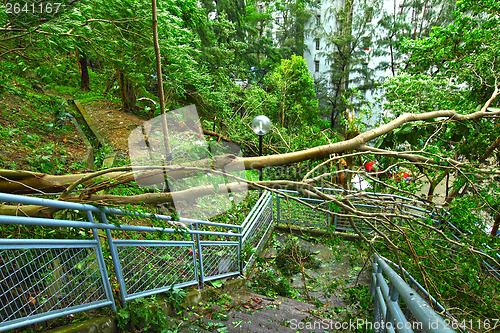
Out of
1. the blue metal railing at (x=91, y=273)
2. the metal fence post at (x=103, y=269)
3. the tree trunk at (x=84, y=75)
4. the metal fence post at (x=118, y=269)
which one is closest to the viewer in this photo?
the blue metal railing at (x=91, y=273)

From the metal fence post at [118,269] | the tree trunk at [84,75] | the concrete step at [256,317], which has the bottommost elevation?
the concrete step at [256,317]

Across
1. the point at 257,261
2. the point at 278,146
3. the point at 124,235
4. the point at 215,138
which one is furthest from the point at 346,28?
the point at 124,235

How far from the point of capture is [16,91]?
5.29 meters

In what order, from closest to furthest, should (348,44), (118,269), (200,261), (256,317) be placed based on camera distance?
(118,269) → (256,317) → (200,261) → (348,44)

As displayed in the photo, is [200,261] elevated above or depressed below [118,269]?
below

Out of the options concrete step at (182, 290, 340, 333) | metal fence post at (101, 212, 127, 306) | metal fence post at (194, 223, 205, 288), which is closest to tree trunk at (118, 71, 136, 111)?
metal fence post at (194, 223, 205, 288)

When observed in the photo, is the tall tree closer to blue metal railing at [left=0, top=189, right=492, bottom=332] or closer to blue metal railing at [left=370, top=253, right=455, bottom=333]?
blue metal railing at [left=0, top=189, right=492, bottom=332]

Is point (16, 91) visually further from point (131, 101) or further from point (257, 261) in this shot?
point (257, 261)

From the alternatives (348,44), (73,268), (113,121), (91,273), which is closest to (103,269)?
(91,273)

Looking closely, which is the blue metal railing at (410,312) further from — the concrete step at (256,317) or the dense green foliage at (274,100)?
the concrete step at (256,317)

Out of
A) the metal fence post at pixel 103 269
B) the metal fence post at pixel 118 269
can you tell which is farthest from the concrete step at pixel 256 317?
the metal fence post at pixel 103 269

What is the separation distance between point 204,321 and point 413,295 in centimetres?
258

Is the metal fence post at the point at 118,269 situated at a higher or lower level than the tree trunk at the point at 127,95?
lower

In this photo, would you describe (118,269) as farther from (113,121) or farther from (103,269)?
(113,121)
